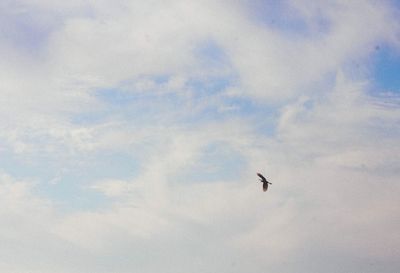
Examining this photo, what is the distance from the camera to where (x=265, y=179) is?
267 feet
